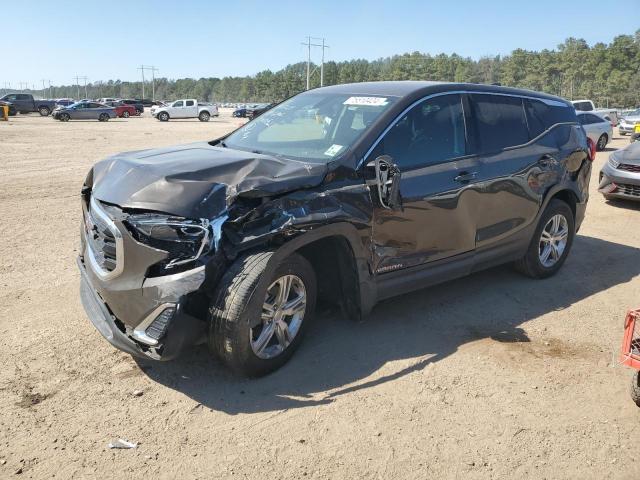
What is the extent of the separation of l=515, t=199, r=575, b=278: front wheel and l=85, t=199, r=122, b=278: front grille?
4.06 m

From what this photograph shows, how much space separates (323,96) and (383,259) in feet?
5.62

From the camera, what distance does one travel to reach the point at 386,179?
3990 millimetres

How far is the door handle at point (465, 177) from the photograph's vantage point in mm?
4617

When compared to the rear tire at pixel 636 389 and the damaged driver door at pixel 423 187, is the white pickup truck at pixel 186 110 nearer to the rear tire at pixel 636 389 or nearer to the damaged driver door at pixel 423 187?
the damaged driver door at pixel 423 187

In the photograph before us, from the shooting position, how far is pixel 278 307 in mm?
3676

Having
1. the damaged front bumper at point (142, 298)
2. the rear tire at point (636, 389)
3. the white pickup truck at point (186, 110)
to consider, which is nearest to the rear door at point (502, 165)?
the rear tire at point (636, 389)

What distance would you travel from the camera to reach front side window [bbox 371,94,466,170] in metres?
4.27

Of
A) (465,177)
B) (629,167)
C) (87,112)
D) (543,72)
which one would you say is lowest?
(87,112)

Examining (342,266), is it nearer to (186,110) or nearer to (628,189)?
(628,189)

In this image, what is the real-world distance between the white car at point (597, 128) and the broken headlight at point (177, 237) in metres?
20.0

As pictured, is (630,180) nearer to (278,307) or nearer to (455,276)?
(455,276)

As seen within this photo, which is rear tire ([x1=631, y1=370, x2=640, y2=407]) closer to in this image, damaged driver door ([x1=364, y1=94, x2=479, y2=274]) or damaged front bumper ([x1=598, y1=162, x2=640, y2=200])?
damaged driver door ([x1=364, y1=94, x2=479, y2=274])

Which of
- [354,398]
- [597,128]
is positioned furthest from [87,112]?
[354,398]

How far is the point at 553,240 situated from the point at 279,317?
11.7 ft
